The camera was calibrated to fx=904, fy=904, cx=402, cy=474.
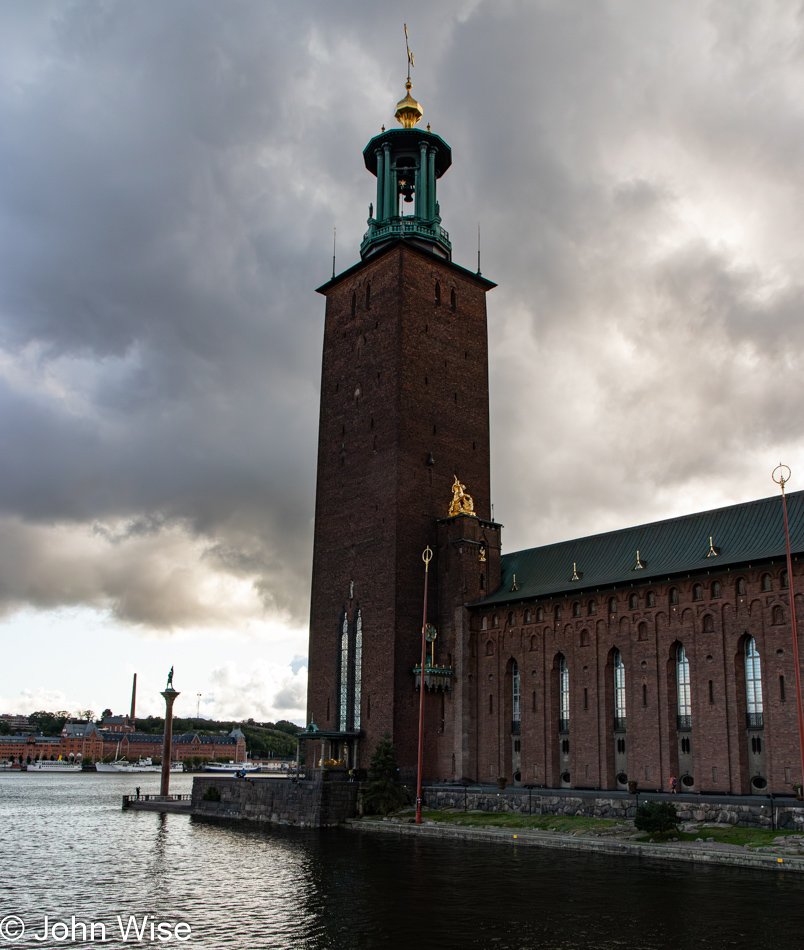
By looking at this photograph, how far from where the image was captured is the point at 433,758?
177ft

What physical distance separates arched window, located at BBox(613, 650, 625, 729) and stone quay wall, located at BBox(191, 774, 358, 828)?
15161mm

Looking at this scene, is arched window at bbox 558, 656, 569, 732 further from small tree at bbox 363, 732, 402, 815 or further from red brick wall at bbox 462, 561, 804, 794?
small tree at bbox 363, 732, 402, 815

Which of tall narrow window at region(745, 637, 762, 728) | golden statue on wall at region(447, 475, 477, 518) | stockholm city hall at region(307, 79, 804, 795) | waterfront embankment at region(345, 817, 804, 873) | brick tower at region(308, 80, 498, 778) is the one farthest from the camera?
golden statue on wall at region(447, 475, 477, 518)

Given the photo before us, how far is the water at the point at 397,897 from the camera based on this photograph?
21.3 meters

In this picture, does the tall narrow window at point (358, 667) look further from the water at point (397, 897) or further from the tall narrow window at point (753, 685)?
the tall narrow window at point (753, 685)

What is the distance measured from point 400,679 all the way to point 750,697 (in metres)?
20.2

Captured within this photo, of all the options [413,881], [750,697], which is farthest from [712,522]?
[413,881]

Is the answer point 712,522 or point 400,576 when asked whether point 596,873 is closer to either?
point 712,522

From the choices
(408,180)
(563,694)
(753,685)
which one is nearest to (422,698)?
(563,694)

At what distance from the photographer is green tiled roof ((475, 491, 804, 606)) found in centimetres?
4316

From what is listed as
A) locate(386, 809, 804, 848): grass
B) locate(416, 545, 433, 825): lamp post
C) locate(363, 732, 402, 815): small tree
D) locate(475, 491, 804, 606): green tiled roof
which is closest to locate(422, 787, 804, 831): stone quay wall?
locate(386, 809, 804, 848): grass

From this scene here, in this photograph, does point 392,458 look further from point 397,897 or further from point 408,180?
point 397,897

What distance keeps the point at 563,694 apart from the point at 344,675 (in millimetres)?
14786

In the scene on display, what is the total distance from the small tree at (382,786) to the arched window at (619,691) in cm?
1255
